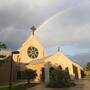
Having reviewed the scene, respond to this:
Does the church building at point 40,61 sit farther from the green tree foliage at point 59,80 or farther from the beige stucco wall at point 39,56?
the green tree foliage at point 59,80

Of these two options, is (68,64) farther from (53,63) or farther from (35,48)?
(35,48)

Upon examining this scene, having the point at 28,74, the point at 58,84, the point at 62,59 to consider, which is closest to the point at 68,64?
the point at 62,59

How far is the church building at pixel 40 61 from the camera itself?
54.3 meters

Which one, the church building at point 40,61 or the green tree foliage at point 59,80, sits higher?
the church building at point 40,61

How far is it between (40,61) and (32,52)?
39.7 feet

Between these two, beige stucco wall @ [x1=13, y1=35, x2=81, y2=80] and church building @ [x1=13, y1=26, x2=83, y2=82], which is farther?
beige stucco wall @ [x1=13, y1=35, x2=81, y2=80]

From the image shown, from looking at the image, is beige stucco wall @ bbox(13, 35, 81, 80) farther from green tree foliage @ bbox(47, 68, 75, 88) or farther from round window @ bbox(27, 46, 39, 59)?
green tree foliage @ bbox(47, 68, 75, 88)

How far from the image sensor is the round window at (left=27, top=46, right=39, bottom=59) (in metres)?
67.4

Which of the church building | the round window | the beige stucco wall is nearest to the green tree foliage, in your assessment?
the church building

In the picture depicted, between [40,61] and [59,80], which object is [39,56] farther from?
[59,80]

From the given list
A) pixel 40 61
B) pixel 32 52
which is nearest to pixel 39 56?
pixel 32 52

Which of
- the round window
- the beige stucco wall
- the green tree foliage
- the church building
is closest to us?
the green tree foliage

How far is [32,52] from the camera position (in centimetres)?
6850

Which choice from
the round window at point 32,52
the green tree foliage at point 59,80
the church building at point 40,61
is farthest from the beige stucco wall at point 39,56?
the green tree foliage at point 59,80
